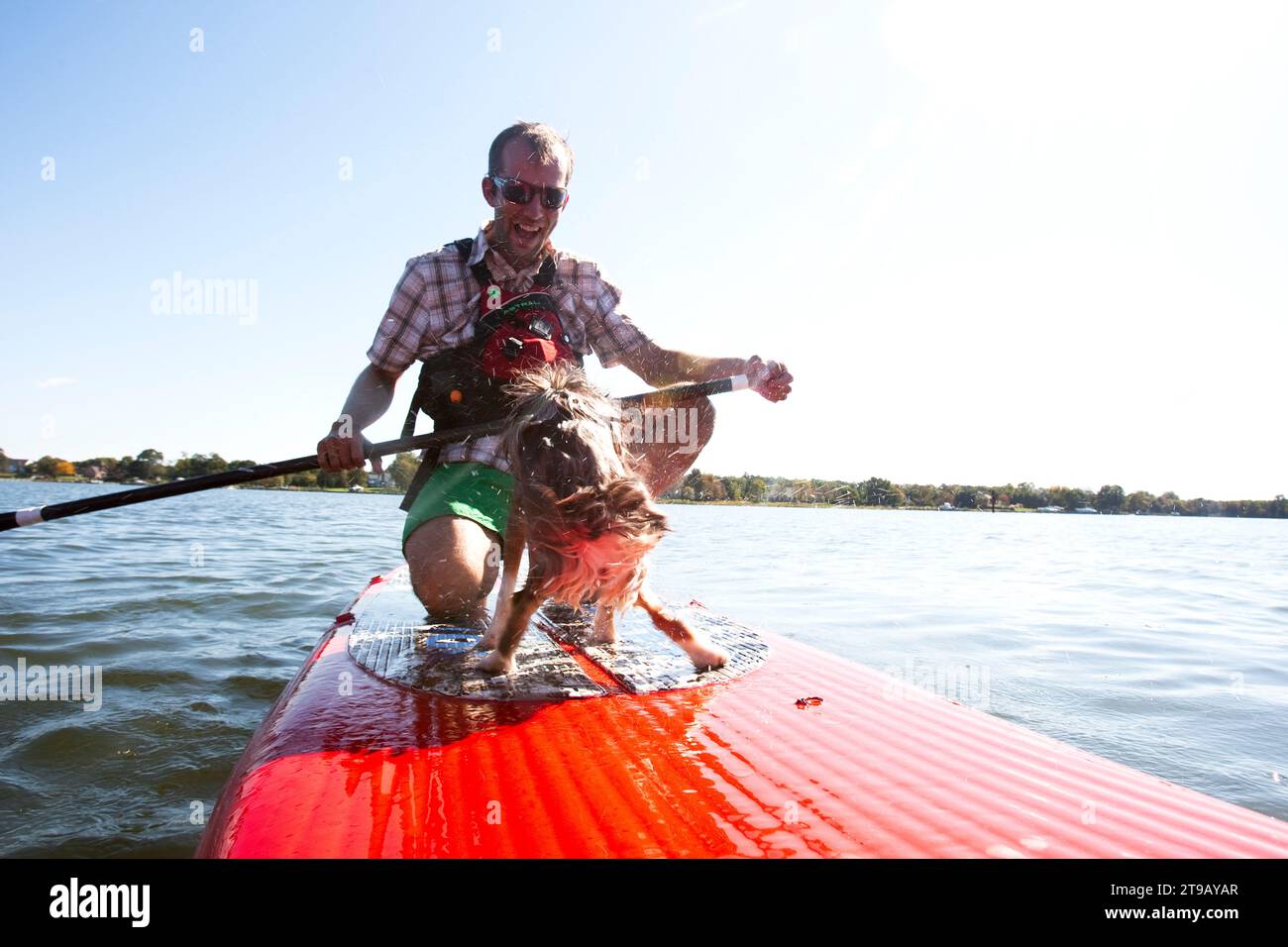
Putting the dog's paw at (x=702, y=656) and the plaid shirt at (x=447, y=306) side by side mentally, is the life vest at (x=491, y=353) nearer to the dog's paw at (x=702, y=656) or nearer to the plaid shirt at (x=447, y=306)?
the plaid shirt at (x=447, y=306)

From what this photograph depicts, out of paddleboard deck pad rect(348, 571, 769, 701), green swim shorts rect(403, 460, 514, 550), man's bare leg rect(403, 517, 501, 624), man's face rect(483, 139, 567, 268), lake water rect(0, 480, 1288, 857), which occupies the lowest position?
lake water rect(0, 480, 1288, 857)

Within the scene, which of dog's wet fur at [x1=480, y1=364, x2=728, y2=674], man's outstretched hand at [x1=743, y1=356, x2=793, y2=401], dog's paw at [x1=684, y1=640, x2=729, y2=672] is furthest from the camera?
man's outstretched hand at [x1=743, y1=356, x2=793, y2=401]

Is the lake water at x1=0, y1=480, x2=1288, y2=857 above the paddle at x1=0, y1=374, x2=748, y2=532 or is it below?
below

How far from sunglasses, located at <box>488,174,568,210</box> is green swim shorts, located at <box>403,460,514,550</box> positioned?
1.26 meters

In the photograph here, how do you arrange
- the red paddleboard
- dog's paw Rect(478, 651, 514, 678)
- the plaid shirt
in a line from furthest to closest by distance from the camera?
the plaid shirt
dog's paw Rect(478, 651, 514, 678)
the red paddleboard

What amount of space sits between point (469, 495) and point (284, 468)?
3.05 ft

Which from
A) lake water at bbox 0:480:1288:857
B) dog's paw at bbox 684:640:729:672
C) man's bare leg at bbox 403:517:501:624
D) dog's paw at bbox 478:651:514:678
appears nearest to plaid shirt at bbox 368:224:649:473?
man's bare leg at bbox 403:517:501:624

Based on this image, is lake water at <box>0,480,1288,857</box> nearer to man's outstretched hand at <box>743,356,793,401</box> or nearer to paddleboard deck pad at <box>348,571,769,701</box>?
paddleboard deck pad at <box>348,571,769,701</box>

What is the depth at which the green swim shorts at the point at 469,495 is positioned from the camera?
350 centimetres

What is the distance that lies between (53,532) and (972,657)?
15.3 metres

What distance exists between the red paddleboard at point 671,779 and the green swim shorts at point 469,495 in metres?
0.87

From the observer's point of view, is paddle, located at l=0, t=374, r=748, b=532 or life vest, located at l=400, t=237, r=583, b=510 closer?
paddle, located at l=0, t=374, r=748, b=532

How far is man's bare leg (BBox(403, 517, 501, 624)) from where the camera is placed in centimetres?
334
